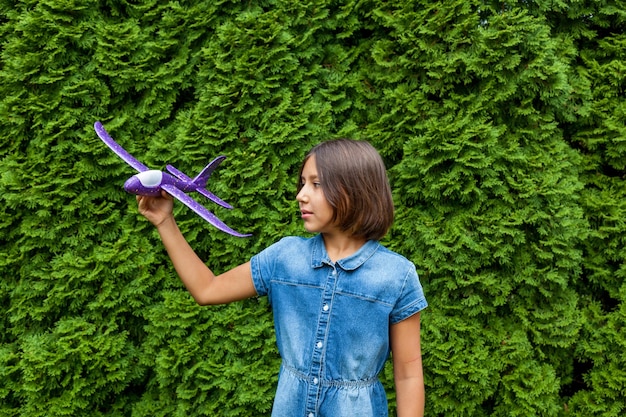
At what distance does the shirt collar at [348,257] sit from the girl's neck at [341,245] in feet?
0.08

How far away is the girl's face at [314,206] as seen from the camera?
5.55 ft

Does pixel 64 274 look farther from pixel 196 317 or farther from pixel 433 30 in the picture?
pixel 433 30

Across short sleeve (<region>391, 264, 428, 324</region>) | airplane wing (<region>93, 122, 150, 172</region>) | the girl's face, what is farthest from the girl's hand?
short sleeve (<region>391, 264, 428, 324</region>)

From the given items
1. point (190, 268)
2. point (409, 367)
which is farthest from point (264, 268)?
point (409, 367)

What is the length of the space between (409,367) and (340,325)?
0.92 feet

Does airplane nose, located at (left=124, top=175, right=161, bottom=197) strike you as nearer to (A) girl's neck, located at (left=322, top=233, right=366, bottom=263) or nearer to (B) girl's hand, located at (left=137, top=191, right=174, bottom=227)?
(B) girl's hand, located at (left=137, top=191, right=174, bottom=227)

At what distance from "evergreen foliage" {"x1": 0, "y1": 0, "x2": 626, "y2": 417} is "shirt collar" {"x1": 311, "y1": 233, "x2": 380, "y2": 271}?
1.44m

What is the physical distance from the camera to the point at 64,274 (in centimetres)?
323

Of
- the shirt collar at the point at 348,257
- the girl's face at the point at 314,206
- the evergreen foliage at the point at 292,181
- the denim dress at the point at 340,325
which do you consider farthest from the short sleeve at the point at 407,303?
the evergreen foliage at the point at 292,181

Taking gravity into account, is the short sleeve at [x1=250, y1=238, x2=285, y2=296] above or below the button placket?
above

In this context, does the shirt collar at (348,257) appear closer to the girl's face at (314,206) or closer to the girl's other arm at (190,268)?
the girl's face at (314,206)

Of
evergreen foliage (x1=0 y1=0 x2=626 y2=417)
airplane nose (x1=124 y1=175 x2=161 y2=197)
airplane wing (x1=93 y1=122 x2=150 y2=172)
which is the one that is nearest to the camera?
airplane nose (x1=124 y1=175 x2=161 y2=197)

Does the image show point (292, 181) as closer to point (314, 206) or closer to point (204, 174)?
point (204, 174)

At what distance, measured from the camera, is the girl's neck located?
1.77m
